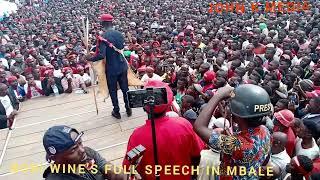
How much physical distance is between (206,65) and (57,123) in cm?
285

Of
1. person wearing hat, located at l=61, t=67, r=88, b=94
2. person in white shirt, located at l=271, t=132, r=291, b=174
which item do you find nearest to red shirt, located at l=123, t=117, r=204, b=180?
person in white shirt, located at l=271, t=132, r=291, b=174

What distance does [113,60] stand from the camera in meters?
5.58

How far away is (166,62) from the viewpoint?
319 inches

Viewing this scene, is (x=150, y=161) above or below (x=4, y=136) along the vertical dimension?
above

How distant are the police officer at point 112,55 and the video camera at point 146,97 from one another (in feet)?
9.45

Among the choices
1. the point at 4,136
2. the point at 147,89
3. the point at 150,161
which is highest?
the point at 147,89

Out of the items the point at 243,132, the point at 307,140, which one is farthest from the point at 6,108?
the point at 243,132

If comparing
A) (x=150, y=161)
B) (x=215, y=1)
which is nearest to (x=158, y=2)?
(x=215, y=1)

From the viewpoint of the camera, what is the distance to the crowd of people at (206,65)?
13.3 feet

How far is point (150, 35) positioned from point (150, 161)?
9.57 meters

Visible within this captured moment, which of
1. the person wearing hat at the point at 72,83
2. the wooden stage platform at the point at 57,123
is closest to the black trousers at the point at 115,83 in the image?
the wooden stage platform at the point at 57,123

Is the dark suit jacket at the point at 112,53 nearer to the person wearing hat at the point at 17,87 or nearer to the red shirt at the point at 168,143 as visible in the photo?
the red shirt at the point at 168,143

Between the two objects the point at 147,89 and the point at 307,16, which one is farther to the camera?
the point at 307,16

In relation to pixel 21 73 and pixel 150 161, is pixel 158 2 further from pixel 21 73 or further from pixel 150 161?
pixel 150 161
